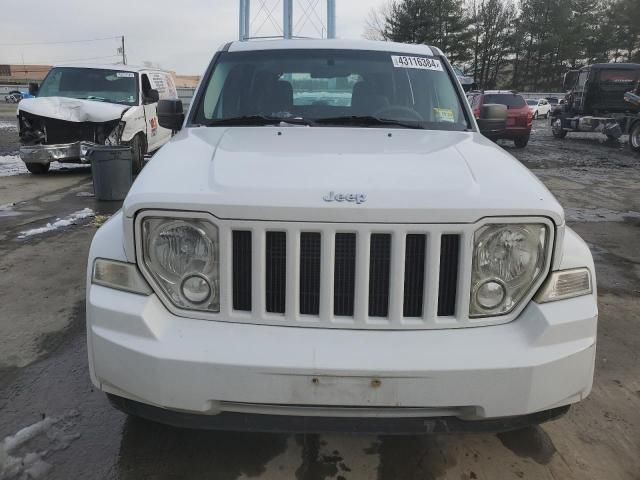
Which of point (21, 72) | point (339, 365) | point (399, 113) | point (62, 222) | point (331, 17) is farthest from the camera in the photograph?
point (21, 72)

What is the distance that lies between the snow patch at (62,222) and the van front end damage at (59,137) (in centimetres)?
276

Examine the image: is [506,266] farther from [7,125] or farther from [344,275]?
[7,125]

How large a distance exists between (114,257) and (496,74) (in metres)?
63.9

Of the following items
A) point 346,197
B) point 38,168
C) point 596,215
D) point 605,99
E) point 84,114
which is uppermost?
point 605,99

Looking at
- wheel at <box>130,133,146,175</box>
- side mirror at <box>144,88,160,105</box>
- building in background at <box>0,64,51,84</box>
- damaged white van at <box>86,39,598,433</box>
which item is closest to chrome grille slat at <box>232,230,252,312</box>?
damaged white van at <box>86,39,598,433</box>

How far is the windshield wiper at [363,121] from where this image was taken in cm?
332

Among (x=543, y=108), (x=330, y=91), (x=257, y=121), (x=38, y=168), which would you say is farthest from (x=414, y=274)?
(x=543, y=108)

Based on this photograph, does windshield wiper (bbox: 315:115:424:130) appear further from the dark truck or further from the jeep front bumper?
the dark truck

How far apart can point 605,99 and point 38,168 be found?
694 inches

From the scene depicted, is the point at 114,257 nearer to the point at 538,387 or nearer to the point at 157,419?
the point at 157,419

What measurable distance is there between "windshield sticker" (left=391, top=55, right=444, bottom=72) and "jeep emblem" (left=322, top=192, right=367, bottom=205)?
2.02 metres

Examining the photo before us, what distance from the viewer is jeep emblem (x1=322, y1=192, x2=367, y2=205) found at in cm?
204

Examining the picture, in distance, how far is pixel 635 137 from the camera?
1734 cm

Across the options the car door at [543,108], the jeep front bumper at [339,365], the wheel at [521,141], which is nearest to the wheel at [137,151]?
the jeep front bumper at [339,365]
